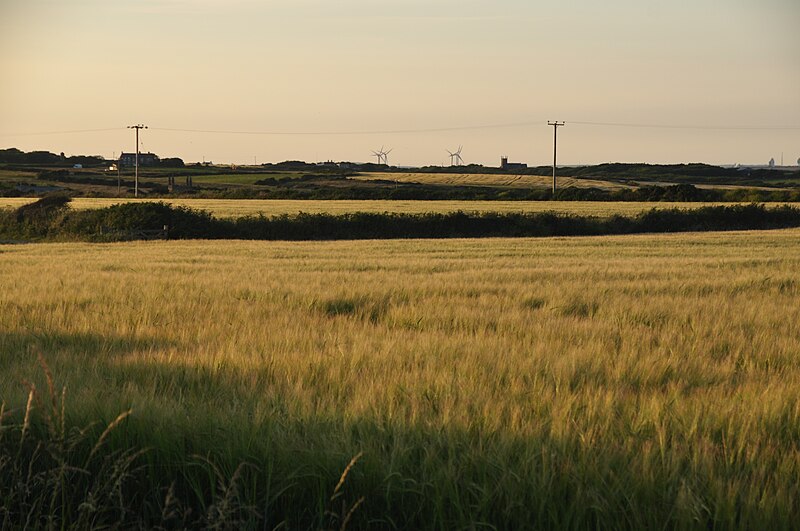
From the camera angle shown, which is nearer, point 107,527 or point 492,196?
point 107,527

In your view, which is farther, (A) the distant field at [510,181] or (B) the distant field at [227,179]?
(B) the distant field at [227,179]

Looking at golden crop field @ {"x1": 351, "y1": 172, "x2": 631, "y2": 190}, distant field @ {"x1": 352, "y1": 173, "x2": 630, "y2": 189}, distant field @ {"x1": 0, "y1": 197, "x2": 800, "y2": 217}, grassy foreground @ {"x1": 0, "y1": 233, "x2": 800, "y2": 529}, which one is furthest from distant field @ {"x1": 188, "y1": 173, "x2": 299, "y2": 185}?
grassy foreground @ {"x1": 0, "y1": 233, "x2": 800, "y2": 529}

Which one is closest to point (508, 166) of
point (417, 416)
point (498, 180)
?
point (498, 180)

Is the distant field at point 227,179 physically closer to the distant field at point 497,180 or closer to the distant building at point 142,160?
the distant field at point 497,180

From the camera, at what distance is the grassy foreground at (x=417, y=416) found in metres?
3.33

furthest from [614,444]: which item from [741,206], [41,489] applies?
[741,206]

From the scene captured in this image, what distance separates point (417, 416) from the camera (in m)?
4.08

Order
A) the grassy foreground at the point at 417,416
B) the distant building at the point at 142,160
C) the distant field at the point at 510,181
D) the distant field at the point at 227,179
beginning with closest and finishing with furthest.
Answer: the grassy foreground at the point at 417,416 → the distant field at the point at 510,181 → the distant field at the point at 227,179 → the distant building at the point at 142,160

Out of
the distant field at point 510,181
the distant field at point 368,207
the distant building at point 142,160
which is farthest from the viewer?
the distant building at point 142,160

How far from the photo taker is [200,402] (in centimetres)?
461

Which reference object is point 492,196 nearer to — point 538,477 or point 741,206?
point 741,206

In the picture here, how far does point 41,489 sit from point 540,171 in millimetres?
151854

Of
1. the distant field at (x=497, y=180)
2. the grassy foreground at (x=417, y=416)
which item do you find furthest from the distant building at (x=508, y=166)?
the grassy foreground at (x=417, y=416)

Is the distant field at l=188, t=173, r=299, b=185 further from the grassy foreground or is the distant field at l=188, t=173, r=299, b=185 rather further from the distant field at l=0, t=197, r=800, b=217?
the grassy foreground
